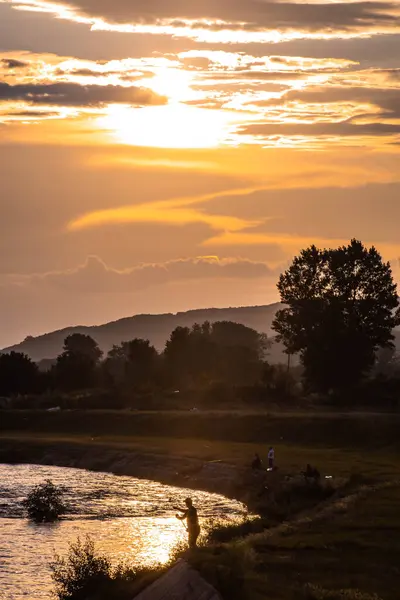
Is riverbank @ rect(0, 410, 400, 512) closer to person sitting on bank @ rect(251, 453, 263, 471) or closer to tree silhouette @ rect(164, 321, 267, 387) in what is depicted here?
person sitting on bank @ rect(251, 453, 263, 471)

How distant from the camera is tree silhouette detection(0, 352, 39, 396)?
528 feet

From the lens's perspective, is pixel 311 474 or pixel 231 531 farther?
pixel 311 474

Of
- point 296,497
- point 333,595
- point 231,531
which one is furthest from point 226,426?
point 333,595

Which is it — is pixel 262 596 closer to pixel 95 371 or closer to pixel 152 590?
pixel 152 590

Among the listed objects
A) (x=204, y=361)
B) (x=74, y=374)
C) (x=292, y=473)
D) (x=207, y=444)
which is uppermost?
(x=204, y=361)

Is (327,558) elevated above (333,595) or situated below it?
above

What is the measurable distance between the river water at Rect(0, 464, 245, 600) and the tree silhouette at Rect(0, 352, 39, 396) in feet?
251

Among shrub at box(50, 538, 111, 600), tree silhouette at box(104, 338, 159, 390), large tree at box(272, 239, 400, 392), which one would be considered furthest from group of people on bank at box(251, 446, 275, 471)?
tree silhouette at box(104, 338, 159, 390)

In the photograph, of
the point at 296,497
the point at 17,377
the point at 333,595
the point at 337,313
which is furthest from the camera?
the point at 17,377

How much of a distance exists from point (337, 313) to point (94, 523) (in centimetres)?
7343

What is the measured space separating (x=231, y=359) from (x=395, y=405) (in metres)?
71.1

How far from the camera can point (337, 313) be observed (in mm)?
127312

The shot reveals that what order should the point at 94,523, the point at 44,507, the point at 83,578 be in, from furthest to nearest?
the point at 44,507 → the point at 94,523 → the point at 83,578

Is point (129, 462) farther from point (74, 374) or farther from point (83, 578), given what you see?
point (74, 374)
